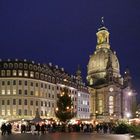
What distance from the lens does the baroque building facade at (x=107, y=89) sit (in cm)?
18362

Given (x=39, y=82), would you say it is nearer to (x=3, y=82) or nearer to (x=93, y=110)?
(x=3, y=82)

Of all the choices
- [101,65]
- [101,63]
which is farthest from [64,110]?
[101,63]

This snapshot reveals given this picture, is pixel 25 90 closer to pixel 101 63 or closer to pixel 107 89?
pixel 107 89

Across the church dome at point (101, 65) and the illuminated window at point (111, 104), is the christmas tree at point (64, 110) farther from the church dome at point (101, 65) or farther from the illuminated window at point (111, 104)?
the church dome at point (101, 65)

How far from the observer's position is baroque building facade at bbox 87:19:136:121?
184 m

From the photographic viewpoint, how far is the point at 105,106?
185500 millimetres

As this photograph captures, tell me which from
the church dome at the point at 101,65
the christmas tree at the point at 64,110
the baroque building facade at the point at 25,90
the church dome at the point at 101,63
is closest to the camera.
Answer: the christmas tree at the point at 64,110

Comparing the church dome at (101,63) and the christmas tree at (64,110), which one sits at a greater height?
the church dome at (101,63)

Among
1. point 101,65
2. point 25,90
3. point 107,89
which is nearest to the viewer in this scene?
point 25,90

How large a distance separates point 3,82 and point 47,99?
16.8 m

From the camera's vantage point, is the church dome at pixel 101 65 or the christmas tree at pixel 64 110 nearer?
the christmas tree at pixel 64 110

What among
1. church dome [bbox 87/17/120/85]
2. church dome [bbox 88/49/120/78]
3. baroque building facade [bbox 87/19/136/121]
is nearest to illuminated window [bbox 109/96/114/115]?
baroque building facade [bbox 87/19/136/121]

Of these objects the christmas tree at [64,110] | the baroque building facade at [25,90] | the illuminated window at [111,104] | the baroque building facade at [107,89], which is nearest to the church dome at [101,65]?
the baroque building facade at [107,89]

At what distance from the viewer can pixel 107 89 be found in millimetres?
185125
